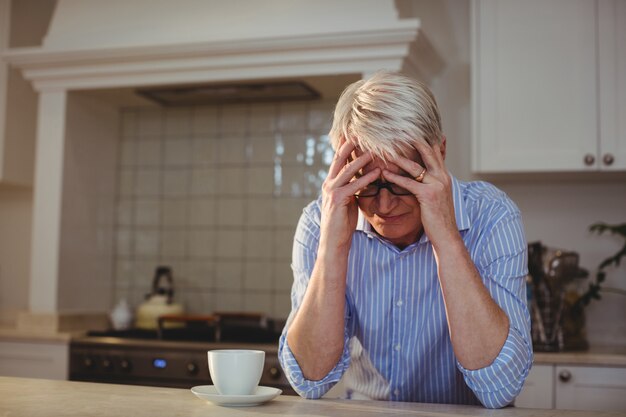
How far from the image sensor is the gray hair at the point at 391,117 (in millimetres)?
1404

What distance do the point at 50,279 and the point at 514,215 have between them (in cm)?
219

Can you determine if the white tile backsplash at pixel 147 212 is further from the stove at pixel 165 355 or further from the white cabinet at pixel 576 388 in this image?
the white cabinet at pixel 576 388

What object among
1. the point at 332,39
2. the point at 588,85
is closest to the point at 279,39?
the point at 332,39

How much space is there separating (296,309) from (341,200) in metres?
0.24

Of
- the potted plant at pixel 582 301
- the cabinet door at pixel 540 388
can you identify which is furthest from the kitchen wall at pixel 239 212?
the cabinet door at pixel 540 388

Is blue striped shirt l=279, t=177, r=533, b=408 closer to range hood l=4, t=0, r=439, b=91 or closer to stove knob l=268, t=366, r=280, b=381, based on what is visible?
stove knob l=268, t=366, r=280, b=381

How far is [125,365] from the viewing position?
280 centimetres

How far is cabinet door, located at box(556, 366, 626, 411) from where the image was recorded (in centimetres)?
242

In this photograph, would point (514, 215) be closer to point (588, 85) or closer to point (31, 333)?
point (588, 85)

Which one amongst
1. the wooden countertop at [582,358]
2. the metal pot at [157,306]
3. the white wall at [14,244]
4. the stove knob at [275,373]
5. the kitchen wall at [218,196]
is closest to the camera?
the wooden countertop at [582,358]

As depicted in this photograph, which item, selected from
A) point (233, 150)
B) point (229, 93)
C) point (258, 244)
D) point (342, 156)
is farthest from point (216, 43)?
point (342, 156)

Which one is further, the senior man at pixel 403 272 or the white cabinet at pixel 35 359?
the white cabinet at pixel 35 359

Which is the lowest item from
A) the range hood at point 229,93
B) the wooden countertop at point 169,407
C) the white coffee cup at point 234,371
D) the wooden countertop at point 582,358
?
the wooden countertop at point 582,358

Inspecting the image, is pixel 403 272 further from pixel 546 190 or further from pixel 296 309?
pixel 546 190
